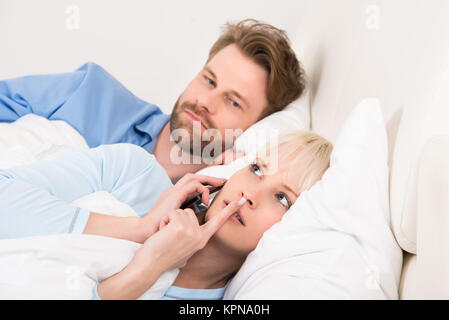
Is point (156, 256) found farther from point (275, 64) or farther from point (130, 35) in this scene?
point (130, 35)

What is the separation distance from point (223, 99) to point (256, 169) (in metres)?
0.71

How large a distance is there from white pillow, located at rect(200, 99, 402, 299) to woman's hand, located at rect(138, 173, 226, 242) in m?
0.20

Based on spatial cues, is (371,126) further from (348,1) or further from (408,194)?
(348,1)

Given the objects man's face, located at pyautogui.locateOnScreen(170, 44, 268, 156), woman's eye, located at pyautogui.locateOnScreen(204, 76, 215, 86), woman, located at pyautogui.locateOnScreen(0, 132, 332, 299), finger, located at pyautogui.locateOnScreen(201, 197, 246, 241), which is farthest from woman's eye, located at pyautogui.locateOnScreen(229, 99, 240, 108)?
Answer: finger, located at pyautogui.locateOnScreen(201, 197, 246, 241)

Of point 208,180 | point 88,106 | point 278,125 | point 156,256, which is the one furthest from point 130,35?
point 156,256

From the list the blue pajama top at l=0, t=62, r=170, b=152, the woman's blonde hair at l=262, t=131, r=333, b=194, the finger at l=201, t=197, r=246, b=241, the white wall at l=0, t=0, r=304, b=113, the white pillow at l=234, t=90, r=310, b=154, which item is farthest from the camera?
the white wall at l=0, t=0, r=304, b=113

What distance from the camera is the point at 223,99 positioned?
5.55ft

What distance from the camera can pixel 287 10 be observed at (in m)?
2.41

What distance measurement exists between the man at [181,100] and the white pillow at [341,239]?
2.53 feet

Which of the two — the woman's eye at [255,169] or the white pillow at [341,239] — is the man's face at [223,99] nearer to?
the woman's eye at [255,169]

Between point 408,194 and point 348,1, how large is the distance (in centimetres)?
102

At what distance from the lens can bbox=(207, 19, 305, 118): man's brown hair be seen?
1718mm

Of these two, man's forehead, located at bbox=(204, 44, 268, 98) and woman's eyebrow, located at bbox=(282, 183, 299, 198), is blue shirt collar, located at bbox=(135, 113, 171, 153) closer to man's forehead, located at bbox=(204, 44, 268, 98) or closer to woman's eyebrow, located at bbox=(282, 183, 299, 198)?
man's forehead, located at bbox=(204, 44, 268, 98)
